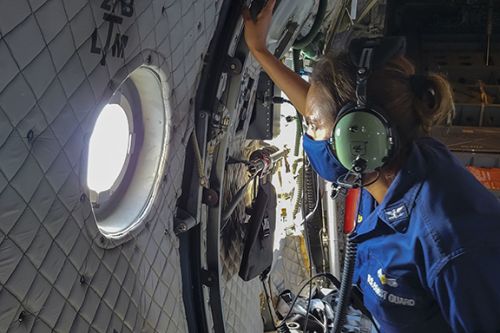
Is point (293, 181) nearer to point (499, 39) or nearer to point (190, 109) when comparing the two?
point (190, 109)

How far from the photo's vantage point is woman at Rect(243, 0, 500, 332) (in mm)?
1251

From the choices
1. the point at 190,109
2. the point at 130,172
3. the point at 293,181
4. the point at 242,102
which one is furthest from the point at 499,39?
the point at 130,172

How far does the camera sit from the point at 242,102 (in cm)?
217

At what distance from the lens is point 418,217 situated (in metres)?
1.37

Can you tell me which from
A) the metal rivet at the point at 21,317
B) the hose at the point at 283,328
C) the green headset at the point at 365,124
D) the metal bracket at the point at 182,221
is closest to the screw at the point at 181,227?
the metal bracket at the point at 182,221

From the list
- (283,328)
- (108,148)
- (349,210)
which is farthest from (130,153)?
(349,210)

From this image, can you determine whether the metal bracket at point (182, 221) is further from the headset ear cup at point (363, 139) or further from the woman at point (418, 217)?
the headset ear cup at point (363, 139)

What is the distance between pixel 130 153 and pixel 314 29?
4.95 feet

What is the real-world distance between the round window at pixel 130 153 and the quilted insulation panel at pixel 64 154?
5cm

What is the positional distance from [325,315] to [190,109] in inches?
74.1

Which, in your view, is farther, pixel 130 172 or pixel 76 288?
pixel 130 172

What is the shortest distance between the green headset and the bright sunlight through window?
2.27ft

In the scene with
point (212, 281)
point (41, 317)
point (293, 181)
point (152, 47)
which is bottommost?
point (41, 317)

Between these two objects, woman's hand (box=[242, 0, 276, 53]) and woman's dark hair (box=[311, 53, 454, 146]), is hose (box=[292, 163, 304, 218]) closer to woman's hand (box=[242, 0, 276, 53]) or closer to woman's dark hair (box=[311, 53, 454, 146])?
woman's hand (box=[242, 0, 276, 53])
